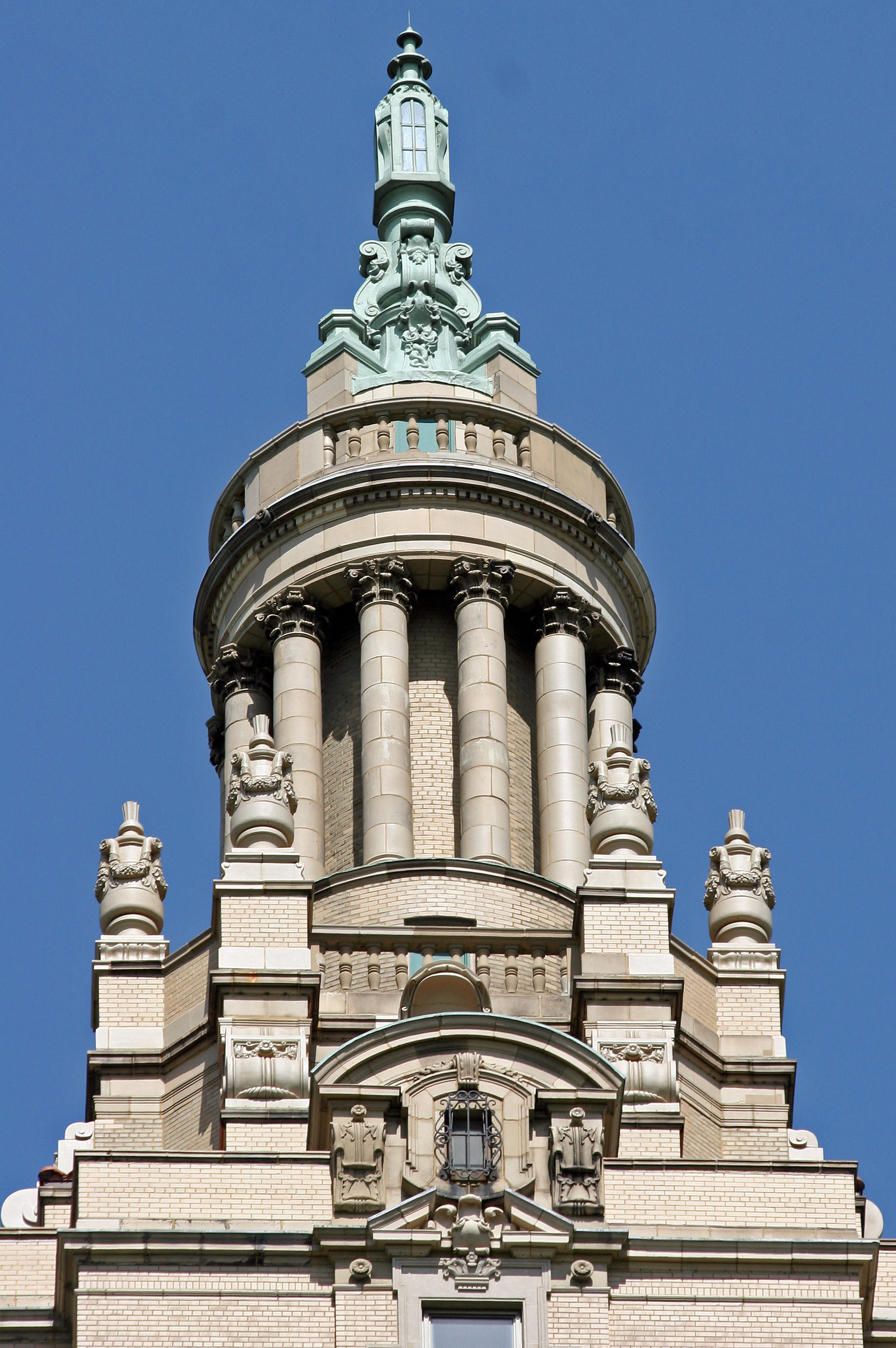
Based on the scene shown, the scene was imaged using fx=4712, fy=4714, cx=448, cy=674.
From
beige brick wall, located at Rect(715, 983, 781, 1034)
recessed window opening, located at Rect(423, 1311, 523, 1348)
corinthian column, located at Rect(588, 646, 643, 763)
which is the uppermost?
corinthian column, located at Rect(588, 646, 643, 763)

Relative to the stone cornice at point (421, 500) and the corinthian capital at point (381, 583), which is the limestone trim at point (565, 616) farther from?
the corinthian capital at point (381, 583)

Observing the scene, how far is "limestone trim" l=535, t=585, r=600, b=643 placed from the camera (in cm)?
6394

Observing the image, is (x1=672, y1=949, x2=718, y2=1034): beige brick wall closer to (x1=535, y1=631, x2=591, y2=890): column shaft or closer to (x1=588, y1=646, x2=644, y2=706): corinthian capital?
(x1=535, y1=631, x2=591, y2=890): column shaft

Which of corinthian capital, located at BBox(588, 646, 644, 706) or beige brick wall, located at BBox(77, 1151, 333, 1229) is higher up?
corinthian capital, located at BBox(588, 646, 644, 706)

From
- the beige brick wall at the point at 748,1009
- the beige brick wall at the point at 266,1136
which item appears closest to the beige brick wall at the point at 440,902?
the beige brick wall at the point at 748,1009

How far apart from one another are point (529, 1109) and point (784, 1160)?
3.37m

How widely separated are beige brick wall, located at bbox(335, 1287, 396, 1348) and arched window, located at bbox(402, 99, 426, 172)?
25718mm

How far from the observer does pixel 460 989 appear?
55.5 metres

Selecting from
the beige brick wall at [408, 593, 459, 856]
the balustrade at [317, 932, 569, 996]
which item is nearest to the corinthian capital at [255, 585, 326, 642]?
the beige brick wall at [408, 593, 459, 856]

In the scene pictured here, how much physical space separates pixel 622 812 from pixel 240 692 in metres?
8.69

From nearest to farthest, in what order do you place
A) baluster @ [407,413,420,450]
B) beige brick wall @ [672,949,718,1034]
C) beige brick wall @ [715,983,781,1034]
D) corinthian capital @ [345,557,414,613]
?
beige brick wall @ [672,949,718,1034], beige brick wall @ [715,983,781,1034], corinthian capital @ [345,557,414,613], baluster @ [407,413,420,450]

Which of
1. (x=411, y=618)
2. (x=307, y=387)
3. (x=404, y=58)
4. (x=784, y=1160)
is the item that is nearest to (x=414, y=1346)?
(x=784, y=1160)

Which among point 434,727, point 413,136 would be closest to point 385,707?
point 434,727

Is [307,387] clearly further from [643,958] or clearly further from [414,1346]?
[414,1346]
